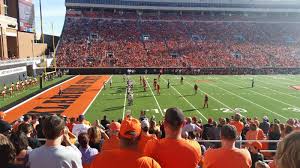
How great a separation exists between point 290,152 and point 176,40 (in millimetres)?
61684

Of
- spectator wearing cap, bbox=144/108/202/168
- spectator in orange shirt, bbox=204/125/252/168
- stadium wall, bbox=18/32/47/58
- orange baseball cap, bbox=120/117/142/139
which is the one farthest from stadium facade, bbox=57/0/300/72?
orange baseball cap, bbox=120/117/142/139

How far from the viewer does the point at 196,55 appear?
57.3 m

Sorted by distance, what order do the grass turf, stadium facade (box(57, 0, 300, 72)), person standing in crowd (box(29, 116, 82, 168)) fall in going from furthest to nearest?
stadium facade (box(57, 0, 300, 72)) < the grass turf < person standing in crowd (box(29, 116, 82, 168))

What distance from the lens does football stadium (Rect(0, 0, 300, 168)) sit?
384 centimetres

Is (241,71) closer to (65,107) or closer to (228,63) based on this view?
(228,63)

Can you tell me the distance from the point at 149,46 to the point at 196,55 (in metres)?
8.01

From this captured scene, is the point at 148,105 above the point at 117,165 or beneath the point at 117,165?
beneath

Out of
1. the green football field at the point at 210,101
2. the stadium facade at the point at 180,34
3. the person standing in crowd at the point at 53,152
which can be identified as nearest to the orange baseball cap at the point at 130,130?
the person standing in crowd at the point at 53,152

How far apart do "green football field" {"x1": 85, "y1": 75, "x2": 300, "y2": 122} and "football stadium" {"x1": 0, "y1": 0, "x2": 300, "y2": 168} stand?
0.27ft

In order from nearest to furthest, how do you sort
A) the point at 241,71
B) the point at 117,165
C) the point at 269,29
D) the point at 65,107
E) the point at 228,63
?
the point at 117,165
the point at 65,107
the point at 241,71
the point at 228,63
the point at 269,29

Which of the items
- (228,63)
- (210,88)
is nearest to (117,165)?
(210,88)

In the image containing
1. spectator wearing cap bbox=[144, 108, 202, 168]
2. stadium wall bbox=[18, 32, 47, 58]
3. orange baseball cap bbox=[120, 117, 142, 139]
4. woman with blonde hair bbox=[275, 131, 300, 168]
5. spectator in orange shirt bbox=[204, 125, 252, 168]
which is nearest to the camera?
woman with blonde hair bbox=[275, 131, 300, 168]

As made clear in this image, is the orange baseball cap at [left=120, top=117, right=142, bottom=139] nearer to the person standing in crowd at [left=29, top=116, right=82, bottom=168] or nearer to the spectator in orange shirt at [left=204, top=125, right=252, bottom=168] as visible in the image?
the person standing in crowd at [left=29, top=116, right=82, bottom=168]

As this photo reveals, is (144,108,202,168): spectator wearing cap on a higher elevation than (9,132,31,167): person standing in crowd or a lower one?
higher
